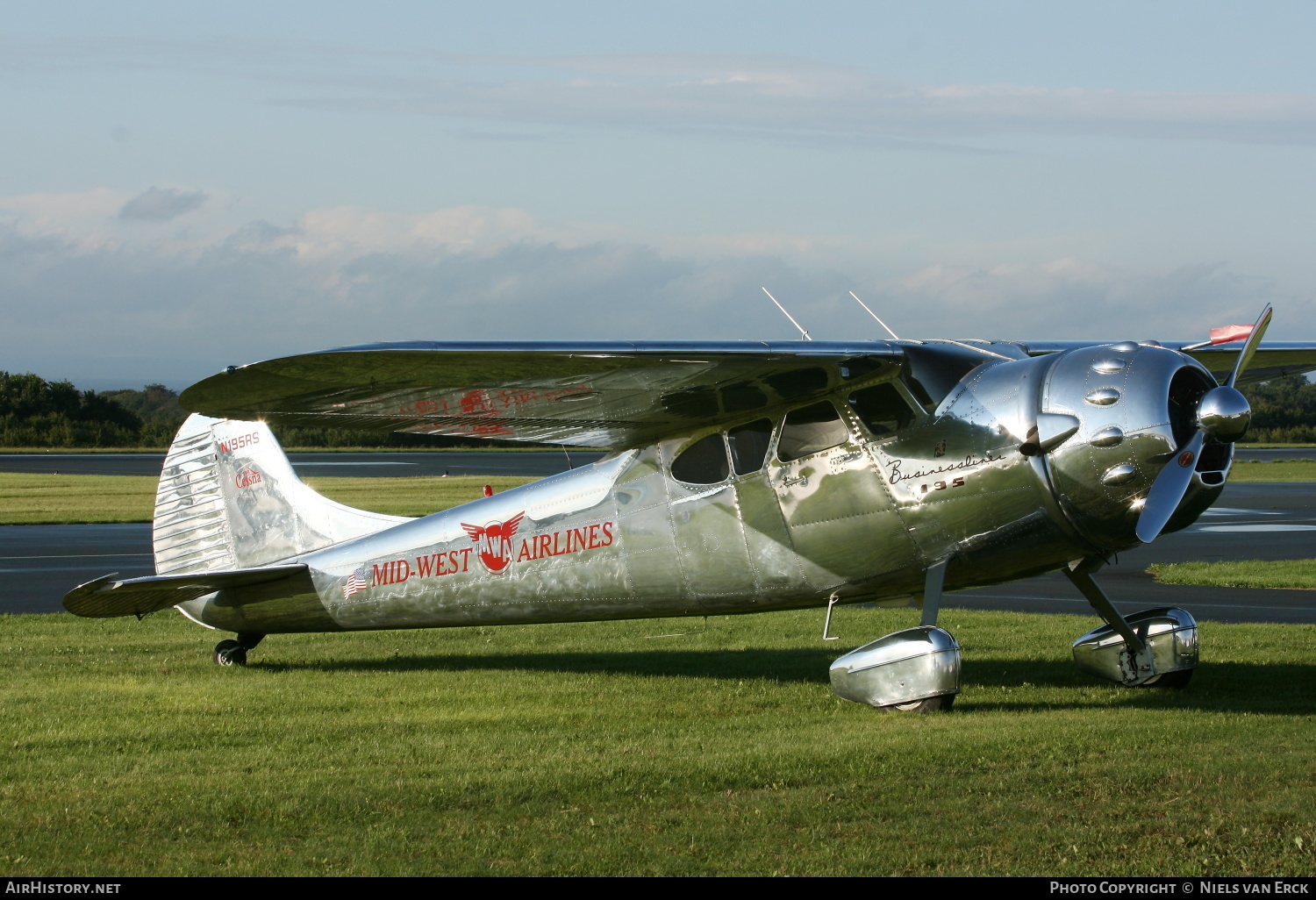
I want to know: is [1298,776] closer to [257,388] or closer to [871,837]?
[871,837]

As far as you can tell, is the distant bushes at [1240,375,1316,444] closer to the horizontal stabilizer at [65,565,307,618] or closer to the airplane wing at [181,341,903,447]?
the airplane wing at [181,341,903,447]

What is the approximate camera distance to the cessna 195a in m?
7.38

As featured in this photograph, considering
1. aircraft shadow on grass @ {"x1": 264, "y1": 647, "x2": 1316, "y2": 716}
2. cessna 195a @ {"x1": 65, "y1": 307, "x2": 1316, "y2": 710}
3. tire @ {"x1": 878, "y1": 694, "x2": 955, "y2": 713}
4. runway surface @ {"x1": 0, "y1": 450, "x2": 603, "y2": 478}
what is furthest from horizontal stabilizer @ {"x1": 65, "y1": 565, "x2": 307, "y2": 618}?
runway surface @ {"x1": 0, "y1": 450, "x2": 603, "y2": 478}

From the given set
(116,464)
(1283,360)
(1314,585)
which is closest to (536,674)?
(1283,360)

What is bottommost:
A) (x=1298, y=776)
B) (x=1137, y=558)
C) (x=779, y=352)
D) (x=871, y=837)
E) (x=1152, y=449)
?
(x=1137, y=558)

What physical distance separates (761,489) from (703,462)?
55 centimetres

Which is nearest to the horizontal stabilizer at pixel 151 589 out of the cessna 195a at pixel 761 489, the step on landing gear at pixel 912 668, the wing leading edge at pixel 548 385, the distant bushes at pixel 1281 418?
the cessna 195a at pixel 761 489

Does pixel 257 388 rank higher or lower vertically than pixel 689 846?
higher

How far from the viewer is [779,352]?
25.4ft

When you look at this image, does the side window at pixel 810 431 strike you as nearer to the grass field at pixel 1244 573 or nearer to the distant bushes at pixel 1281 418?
the grass field at pixel 1244 573

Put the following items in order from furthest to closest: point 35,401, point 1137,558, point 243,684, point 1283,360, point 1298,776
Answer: point 35,401, point 1137,558, point 1283,360, point 243,684, point 1298,776

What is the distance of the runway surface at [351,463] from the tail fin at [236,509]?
27201 mm

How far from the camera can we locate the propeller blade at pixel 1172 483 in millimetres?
7293

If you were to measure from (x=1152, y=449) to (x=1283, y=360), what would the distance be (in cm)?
433
